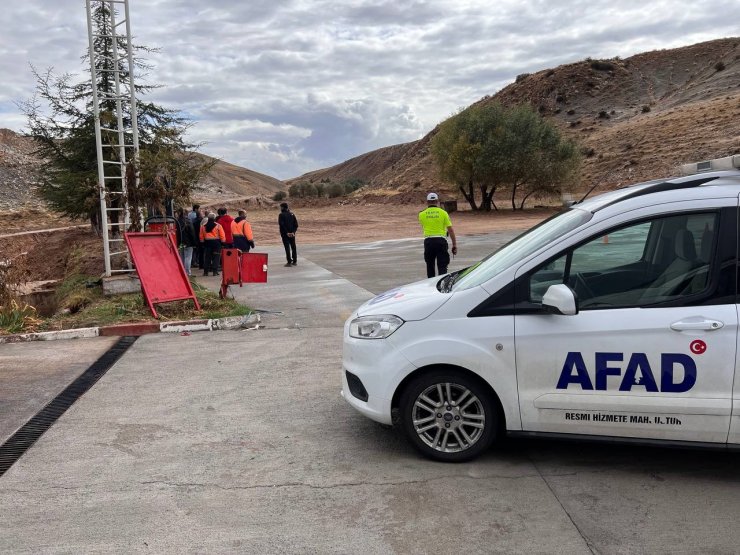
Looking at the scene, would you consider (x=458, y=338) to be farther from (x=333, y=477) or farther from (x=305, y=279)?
(x=305, y=279)

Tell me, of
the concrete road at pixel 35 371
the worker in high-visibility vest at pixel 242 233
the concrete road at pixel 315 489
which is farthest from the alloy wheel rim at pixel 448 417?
the worker in high-visibility vest at pixel 242 233

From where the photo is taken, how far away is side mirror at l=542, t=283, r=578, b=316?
399 centimetres

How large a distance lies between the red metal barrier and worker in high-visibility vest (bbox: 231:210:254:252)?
6223mm

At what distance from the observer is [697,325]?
12.7 ft

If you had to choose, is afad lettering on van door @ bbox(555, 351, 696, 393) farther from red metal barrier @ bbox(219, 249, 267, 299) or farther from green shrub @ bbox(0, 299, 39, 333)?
green shrub @ bbox(0, 299, 39, 333)

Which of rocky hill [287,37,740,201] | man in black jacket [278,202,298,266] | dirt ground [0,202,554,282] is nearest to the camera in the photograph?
man in black jacket [278,202,298,266]

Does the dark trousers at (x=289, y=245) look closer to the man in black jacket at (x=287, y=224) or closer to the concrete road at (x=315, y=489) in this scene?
the man in black jacket at (x=287, y=224)

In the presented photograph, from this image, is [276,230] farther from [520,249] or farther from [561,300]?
[561,300]

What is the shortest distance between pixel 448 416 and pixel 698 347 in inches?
62.7

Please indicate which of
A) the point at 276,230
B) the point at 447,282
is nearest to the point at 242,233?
the point at 447,282

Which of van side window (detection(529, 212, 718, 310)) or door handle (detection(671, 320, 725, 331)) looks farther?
van side window (detection(529, 212, 718, 310))

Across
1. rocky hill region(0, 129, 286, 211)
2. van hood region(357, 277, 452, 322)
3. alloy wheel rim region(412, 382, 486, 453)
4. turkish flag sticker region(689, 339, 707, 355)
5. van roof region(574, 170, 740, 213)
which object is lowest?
alloy wheel rim region(412, 382, 486, 453)

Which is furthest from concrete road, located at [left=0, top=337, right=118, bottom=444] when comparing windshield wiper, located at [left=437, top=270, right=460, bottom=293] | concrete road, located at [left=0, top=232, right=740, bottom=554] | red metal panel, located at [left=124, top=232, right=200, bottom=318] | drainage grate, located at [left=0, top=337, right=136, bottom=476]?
windshield wiper, located at [left=437, top=270, right=460, bottom=293]

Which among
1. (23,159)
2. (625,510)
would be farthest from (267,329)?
(23,159)
